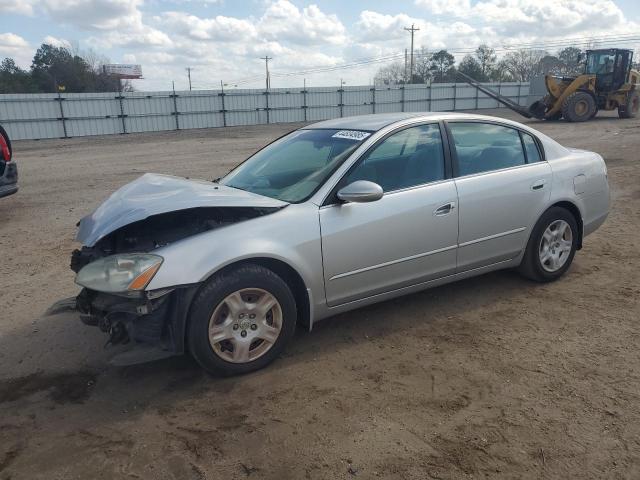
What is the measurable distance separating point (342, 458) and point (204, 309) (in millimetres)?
1152

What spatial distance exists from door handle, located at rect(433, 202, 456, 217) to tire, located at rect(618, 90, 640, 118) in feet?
80.3

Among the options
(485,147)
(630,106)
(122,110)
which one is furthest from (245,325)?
(630,106)

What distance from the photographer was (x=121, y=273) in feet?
10.2

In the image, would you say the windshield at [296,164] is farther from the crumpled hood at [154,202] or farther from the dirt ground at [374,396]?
the dirt ground at [374,396]

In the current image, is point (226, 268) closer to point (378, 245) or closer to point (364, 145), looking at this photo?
point (378, 245)

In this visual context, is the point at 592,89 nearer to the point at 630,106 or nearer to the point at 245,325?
the point at 630,106

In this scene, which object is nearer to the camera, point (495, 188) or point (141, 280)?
point (141, 280)

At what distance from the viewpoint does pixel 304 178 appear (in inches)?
152

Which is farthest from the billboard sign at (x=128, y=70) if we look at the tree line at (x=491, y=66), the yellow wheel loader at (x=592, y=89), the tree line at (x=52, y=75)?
the yellow wheel loader at (x=592, y=89)

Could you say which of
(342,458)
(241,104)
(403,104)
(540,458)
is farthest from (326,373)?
(403,104)

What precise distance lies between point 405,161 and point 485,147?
0.86 meters

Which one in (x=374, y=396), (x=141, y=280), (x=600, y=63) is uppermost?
(x=600, y=63)

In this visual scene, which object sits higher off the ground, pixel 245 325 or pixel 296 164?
pixel 296 164

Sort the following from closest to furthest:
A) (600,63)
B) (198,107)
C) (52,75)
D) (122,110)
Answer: (600,63) < (122,110) < (198,107) < (52,75)
